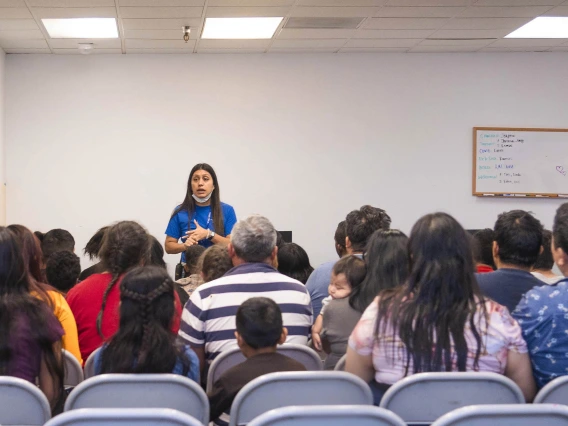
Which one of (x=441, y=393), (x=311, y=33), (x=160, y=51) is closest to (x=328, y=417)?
(x=441, y=393)

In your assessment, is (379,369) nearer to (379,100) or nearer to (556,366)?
(556,366)

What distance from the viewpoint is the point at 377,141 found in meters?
7.05

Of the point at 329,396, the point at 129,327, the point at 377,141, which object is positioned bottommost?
the point at 329,396

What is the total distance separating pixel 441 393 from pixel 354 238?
1.68 meters

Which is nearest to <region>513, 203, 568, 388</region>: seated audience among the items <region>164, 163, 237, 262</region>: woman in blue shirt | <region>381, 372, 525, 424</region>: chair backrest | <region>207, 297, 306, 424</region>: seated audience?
<region>381, 372, 525, 424</region>: chair backrest

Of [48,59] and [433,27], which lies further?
[48,59]

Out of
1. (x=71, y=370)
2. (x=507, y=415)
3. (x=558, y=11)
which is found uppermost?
(x=558, y=11)

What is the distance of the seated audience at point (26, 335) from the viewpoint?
84.6 inches

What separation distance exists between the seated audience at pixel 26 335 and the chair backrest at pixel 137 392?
1.07ft

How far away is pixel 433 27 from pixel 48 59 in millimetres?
3722

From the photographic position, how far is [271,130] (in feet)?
22.8

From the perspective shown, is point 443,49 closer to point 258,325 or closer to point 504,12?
point 504,12

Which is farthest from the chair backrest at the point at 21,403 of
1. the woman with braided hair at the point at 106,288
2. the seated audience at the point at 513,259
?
the seated audience at the point at 513,259

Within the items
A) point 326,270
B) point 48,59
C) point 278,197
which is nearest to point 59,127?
point 48,59
